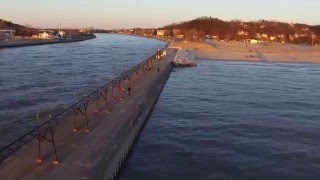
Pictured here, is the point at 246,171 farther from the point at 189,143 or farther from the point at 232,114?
the point at 232,114

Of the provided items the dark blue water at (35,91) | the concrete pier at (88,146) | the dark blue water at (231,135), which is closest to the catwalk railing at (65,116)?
the concrete pier at (88,146)

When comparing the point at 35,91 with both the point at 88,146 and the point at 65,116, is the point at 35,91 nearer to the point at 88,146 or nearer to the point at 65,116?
→ the point at 65,116

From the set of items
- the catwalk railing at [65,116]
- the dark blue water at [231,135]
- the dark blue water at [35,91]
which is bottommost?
the dark blue water at [231,135]

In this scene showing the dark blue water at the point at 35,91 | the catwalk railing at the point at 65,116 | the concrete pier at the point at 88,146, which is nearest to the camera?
the concrete pier at the point at 88,146

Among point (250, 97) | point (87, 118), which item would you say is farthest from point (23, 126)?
point (250, 97)

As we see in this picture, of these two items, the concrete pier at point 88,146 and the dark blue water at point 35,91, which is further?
the dark blue water at point 35,91

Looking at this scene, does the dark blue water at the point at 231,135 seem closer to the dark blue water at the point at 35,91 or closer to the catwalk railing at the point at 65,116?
the catwalk railing at the point at 65,116
